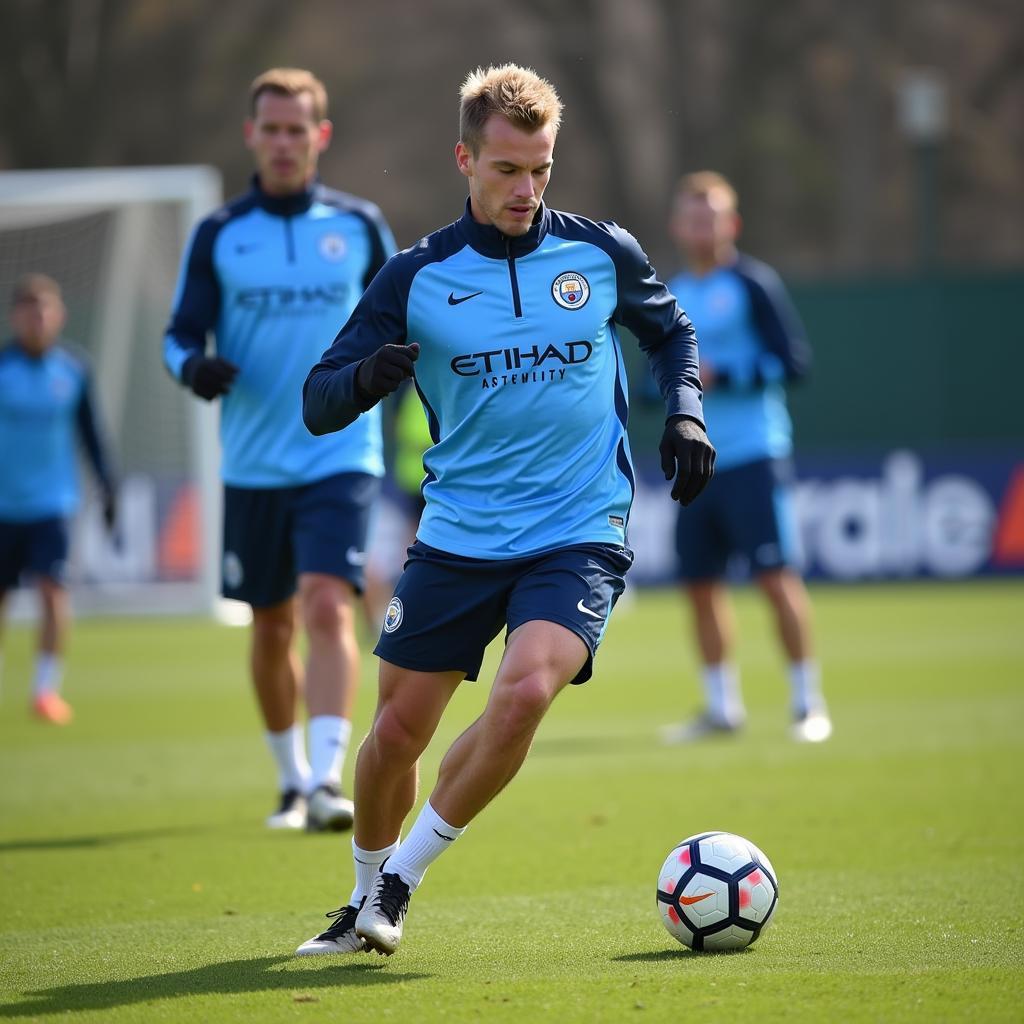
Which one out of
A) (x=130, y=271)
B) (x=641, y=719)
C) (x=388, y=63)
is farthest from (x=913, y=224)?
(x=641, y=719)

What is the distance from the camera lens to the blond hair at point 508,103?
4863 millimetres

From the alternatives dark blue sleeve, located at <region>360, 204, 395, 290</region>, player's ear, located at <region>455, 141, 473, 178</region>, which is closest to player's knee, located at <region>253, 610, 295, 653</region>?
dark blue sleeve, located at <region>360, 204, 395, 290</region>

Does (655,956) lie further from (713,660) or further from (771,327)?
(771,327)

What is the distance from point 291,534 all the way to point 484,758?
2.54m

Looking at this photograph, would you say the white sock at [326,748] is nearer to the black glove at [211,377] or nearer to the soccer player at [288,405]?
the soccer player at [288,405]

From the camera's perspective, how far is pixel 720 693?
9930 millimetres

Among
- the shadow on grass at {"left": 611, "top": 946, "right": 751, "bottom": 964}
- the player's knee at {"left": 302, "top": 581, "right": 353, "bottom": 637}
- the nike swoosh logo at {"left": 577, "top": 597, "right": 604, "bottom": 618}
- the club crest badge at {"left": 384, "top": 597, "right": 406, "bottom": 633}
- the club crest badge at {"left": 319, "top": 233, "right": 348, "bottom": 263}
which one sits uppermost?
the club crest badge at {"left": 319, "top": 233, "right": 348, "bottom": 263}

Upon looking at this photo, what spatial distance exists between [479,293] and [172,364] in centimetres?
240

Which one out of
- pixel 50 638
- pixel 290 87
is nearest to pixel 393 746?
pixel 290 87

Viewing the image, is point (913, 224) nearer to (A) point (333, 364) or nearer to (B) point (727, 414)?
(B) point (727, 414)

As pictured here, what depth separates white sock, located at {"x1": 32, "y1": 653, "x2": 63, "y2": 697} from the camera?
1167cm

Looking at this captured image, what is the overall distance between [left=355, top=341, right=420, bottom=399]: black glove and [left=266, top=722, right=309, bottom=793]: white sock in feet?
9.87

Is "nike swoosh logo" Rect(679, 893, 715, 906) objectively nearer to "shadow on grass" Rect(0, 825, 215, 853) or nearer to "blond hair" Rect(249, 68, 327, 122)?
"shadow on grass" Rect(0, 825, 215, 853)

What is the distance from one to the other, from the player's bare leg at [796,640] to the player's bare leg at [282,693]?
318cm
